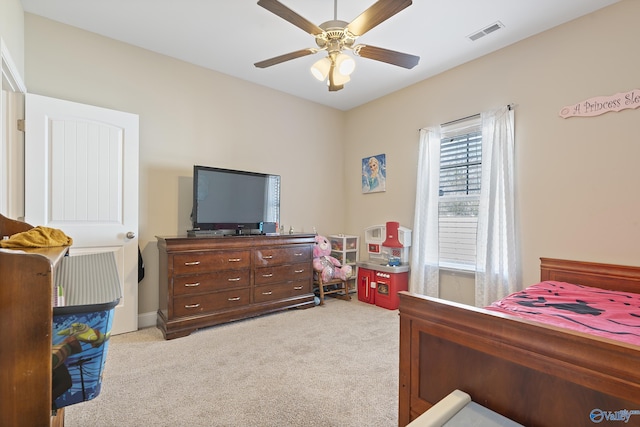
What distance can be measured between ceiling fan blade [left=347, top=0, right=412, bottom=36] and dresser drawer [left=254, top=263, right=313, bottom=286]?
2.42 meters

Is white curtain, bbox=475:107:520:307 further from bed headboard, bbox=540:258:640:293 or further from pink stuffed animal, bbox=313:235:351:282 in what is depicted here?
pink stuffed animal, bbox=313:235:351:282

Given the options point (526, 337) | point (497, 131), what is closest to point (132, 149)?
point (526, 337)

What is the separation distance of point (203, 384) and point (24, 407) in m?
1.42

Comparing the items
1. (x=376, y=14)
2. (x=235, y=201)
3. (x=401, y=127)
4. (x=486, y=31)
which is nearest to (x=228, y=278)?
(x=235, y=201)

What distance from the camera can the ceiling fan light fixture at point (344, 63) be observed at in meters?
2.17

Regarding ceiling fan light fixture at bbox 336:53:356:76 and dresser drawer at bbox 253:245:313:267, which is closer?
ceiling fan light fixture at bbox 336:53:356:76

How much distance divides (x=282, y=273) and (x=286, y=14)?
2.52m

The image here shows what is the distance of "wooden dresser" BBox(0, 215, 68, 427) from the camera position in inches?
27.7

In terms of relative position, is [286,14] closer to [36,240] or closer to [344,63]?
[344,63]

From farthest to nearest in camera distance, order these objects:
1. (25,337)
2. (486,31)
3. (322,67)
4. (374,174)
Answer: (374,174)
(486,31)
(322,67)
(25,337)

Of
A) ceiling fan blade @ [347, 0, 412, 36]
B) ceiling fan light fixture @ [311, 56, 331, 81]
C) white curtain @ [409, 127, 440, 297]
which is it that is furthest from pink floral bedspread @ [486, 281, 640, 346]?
ceiling fan light fixture @ [311, 56, 331, 81]

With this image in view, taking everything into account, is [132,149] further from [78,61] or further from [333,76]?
[333,76]

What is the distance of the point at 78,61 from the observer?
9.02 ft

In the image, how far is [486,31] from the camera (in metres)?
2.69
